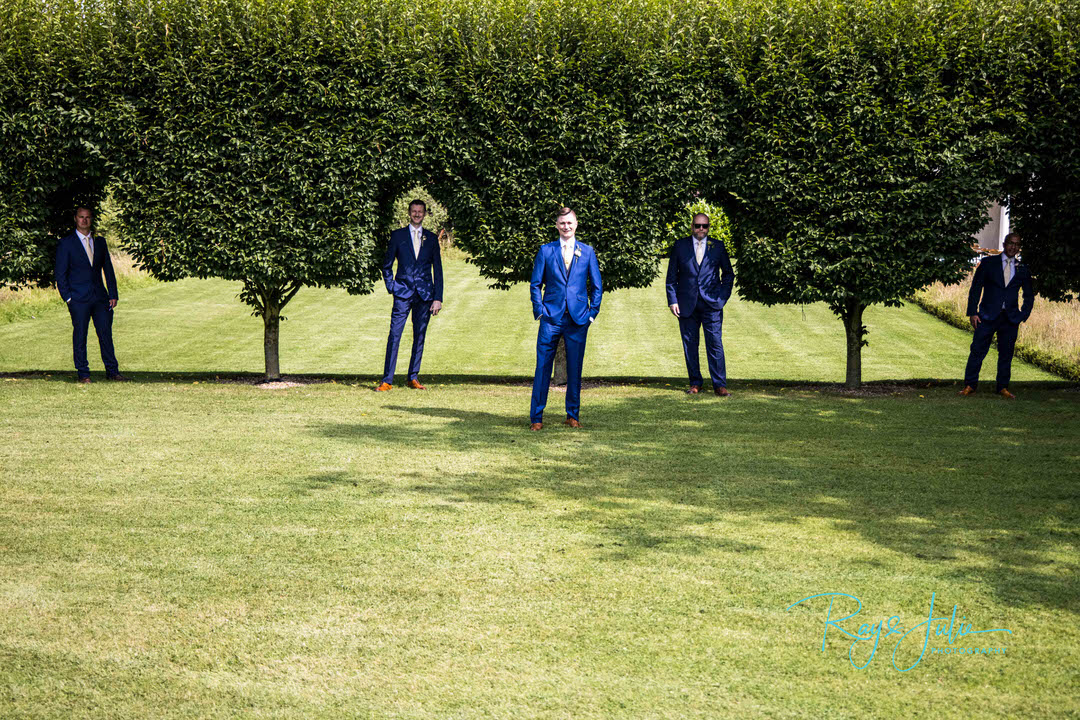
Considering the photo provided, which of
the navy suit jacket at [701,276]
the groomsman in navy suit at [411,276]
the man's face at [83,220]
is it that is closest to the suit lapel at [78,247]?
the man's face at [83,220]

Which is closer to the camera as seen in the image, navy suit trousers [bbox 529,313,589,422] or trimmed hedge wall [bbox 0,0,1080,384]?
navy suit trousers [bbox 529,313,589,422]

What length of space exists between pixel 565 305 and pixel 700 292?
10.2 ft

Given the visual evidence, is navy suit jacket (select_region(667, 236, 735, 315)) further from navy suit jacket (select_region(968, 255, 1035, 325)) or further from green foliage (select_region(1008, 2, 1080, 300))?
green foliage (select_region(1008, 2, 1080, 300))

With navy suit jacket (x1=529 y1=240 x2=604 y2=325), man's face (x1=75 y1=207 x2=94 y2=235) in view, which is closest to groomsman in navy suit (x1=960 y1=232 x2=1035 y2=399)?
navy suit jacket (x1=529 y1=240 x2=604 y2=325)

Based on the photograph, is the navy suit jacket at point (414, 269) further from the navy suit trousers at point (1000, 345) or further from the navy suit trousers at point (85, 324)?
the navy suit trousers at point (1000, 345)

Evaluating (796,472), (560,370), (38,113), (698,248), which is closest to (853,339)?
(698,248)

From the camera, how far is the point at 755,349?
2103cm

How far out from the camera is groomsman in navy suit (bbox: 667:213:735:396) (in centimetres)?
1307

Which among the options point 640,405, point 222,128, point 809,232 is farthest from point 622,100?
point 222,128

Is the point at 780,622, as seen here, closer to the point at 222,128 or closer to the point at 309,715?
the point at 309,715

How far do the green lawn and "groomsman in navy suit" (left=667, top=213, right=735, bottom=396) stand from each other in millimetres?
774

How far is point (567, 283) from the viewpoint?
10.5m

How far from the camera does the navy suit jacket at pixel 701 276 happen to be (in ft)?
42.9

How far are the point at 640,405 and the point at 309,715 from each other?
27.6 ft
